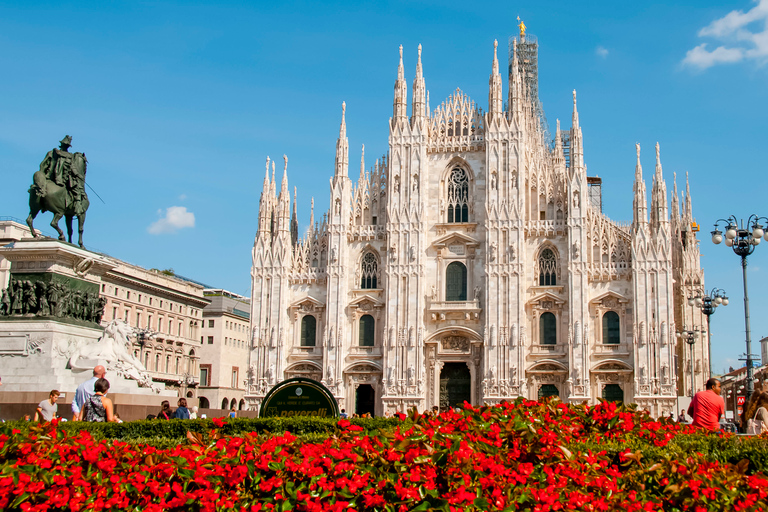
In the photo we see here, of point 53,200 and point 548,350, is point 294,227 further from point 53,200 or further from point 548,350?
point 53,200

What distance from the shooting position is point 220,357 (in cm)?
7300

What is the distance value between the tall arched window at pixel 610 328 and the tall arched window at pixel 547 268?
346cm

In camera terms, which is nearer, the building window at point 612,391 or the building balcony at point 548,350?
the building window at point 612,391

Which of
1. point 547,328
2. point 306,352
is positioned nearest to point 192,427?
point 547,328

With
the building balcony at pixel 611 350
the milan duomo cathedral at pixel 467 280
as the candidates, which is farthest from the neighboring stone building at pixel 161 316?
the building balcony at pixel 611 350

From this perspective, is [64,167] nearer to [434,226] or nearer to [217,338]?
[434,226]

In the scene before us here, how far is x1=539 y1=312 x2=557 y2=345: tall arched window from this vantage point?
45.5 metres

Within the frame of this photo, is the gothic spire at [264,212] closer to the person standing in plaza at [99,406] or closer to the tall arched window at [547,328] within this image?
the tall arched window at [547,328]

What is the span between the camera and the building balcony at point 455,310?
45.9 m

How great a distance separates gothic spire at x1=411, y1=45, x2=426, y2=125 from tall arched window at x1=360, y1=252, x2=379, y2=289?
8557mm

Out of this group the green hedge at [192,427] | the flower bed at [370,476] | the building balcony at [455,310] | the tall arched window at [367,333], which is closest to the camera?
the flower bed at [370,476]

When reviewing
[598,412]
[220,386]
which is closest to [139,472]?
[598,412]

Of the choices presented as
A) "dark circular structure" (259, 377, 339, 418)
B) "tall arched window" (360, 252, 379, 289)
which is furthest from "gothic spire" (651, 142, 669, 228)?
"dark circular structure" (259, 377, 339, 418)

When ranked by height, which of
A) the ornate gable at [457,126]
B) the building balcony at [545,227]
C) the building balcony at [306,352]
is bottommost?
the building balcony at [306,352]
